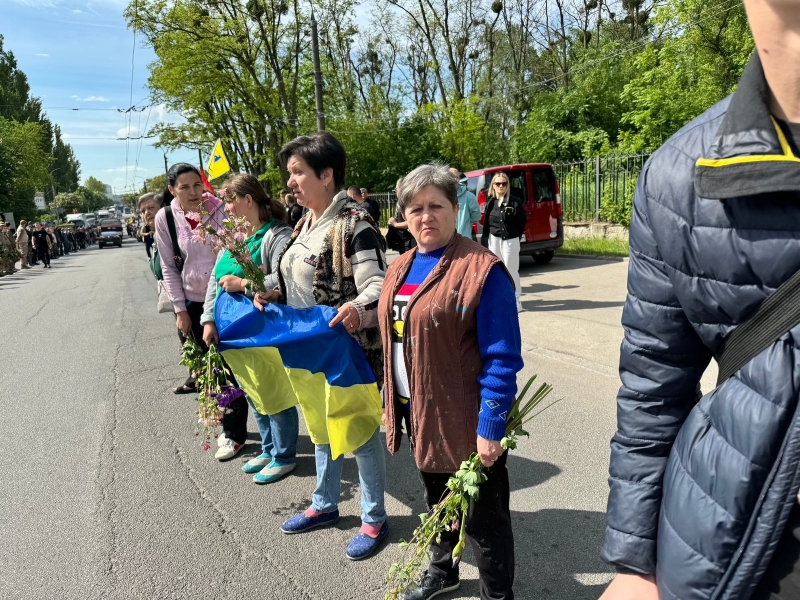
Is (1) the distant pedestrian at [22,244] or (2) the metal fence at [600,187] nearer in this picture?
(2) the metal fence at [600,187]

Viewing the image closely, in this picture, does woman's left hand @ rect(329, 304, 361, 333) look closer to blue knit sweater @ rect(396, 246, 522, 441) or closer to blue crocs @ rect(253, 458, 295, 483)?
blue knit sweater @ rect(396, 246, 522, 441)

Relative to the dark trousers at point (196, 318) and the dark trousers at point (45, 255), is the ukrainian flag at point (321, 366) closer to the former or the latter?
the dark trousers at point (196, 318)

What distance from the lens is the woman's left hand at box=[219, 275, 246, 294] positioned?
10.7 feet

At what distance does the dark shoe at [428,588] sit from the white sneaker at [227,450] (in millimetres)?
2058

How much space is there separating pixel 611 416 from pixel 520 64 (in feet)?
114

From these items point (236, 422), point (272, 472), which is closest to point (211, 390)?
point (236, 422)

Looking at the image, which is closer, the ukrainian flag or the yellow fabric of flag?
the ukrainian flag

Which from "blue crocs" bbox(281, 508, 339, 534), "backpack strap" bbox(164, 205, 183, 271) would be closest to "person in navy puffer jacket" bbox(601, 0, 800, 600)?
"blue crocs" bbox(281, 508, 339, 534)

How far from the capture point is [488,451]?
2.07 m

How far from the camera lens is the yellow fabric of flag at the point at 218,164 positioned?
21.4 feet

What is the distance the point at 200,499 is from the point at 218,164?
424cm

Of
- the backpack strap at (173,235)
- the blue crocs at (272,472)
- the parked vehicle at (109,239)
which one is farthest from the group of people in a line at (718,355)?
the parked vehicle at (109,239)

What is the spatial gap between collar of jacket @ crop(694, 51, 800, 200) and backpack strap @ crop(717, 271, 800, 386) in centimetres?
15

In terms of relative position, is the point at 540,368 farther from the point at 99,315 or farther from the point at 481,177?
the point at 99,315
